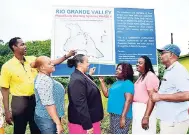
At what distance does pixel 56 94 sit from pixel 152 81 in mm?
1229

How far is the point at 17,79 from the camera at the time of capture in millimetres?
4844

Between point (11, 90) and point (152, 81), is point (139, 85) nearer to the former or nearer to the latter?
point (152, 81)

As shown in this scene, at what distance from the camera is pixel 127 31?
5543 mm

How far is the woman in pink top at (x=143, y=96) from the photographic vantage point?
4.75m

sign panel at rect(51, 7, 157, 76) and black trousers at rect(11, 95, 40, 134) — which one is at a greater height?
sign panel at rect(51, 7, 157, 76)

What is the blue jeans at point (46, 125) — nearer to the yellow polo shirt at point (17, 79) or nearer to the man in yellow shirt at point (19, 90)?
the man in yellow shirt at point (19, 90)

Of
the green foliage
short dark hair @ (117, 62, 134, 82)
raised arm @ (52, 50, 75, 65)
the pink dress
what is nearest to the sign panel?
raised arm @ (52, 50, 75, 65)

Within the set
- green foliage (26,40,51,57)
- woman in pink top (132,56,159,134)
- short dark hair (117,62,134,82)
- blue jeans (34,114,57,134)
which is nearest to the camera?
blue jeans (34,114,57,134)

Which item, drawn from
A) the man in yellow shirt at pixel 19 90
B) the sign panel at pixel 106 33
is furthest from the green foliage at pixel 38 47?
the man in yellow shirt at pixel 19 90

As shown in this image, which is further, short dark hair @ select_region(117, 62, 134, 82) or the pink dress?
short dark hair @ select_region(117, 62, 134, 82)

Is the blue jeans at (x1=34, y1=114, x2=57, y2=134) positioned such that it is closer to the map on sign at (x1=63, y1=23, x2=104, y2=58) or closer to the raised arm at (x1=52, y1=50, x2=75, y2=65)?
the raised arm at (x1=52, y1=50, x2=75, y2=65)

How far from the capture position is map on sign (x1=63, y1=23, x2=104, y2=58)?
17.8 ft

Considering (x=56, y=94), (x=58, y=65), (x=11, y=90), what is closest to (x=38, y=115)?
(x=56, y=94)

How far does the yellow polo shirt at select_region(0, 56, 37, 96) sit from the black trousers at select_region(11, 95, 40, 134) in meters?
0.08
